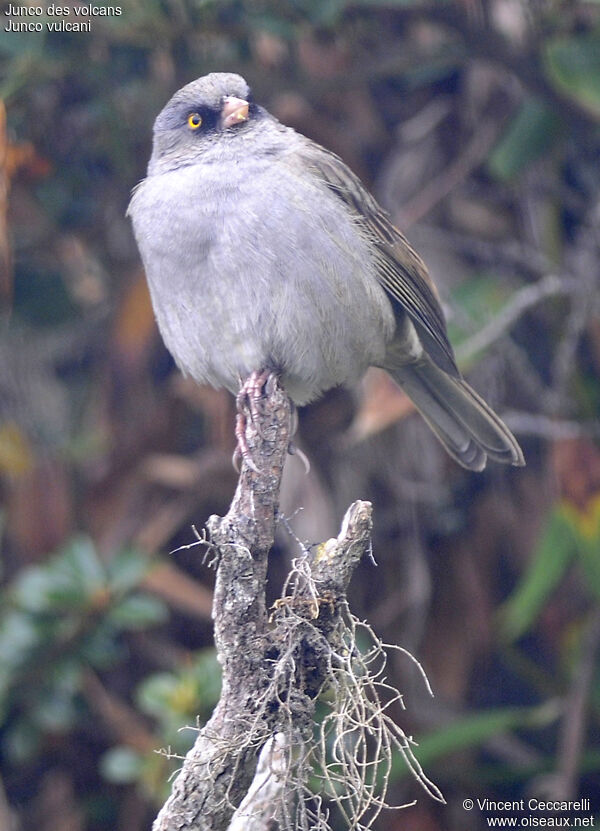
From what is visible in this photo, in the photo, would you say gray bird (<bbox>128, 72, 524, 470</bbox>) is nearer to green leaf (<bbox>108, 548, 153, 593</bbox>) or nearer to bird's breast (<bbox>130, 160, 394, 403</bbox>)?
bird's breast (<bbox>130, 160, 394, 403</bbox>)

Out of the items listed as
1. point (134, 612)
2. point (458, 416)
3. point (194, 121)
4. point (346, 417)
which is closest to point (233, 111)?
point (194, 121)

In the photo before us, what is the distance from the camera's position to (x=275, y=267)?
3428 mm

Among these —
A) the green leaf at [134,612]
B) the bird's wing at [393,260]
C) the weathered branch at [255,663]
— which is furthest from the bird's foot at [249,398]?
the green leaf at [134,612]

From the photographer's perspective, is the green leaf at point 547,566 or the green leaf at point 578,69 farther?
the green leaf at point 547,566

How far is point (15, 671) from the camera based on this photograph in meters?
4.38

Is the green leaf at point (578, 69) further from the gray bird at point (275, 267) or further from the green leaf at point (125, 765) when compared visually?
the green leaf at point (125, 765)

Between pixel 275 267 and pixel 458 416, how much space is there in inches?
47.1

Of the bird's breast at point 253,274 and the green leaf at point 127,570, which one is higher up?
the bird's breast at point 253,274

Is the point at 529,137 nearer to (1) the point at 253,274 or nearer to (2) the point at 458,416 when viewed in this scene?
(2) the point at 458,416

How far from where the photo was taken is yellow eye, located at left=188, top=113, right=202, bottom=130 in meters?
3.96

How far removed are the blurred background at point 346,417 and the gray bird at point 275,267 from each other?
525mm

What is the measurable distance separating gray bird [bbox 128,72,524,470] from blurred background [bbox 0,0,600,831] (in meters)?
0.52

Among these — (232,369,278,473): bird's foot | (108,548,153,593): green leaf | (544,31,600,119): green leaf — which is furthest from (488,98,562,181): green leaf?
(108,548,153,593): green leaf

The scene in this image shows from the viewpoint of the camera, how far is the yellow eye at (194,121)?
3.96 m
